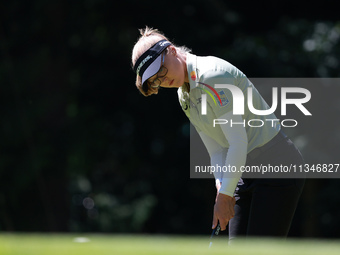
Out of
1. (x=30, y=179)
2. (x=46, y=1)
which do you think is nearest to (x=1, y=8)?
(x=46, y=1)

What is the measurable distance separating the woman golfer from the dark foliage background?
1149 cm

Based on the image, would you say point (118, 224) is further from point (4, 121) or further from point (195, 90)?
point (195, 90)

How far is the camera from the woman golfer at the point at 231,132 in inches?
122

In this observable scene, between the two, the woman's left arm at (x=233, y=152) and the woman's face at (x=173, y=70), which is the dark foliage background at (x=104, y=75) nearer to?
the woman's face at (x=173, y=70)

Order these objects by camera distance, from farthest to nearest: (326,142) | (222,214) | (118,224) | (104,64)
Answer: (118,224) < (104,64) < (326,142) < (222,214)

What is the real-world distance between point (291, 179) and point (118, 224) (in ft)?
59.1

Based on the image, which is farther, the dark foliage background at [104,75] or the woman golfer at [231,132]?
the dark foliage background at [104,75]

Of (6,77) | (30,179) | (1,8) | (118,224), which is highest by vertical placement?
(1,8)

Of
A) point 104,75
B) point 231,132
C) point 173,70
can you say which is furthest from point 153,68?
point 104,75

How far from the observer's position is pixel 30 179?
1571 centimetres

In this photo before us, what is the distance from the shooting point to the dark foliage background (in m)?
15.2

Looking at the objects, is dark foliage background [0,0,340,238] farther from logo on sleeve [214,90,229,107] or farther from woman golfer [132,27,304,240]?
logo on sleeve [214,90,229,107]

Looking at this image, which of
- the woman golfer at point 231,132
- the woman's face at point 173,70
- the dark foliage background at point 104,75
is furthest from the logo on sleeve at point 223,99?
the dark foliage background at point 104,75

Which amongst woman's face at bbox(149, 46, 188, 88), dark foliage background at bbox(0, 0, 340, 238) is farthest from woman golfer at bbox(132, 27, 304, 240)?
dark foliage background at bbox(0, 0, 340, 238)
